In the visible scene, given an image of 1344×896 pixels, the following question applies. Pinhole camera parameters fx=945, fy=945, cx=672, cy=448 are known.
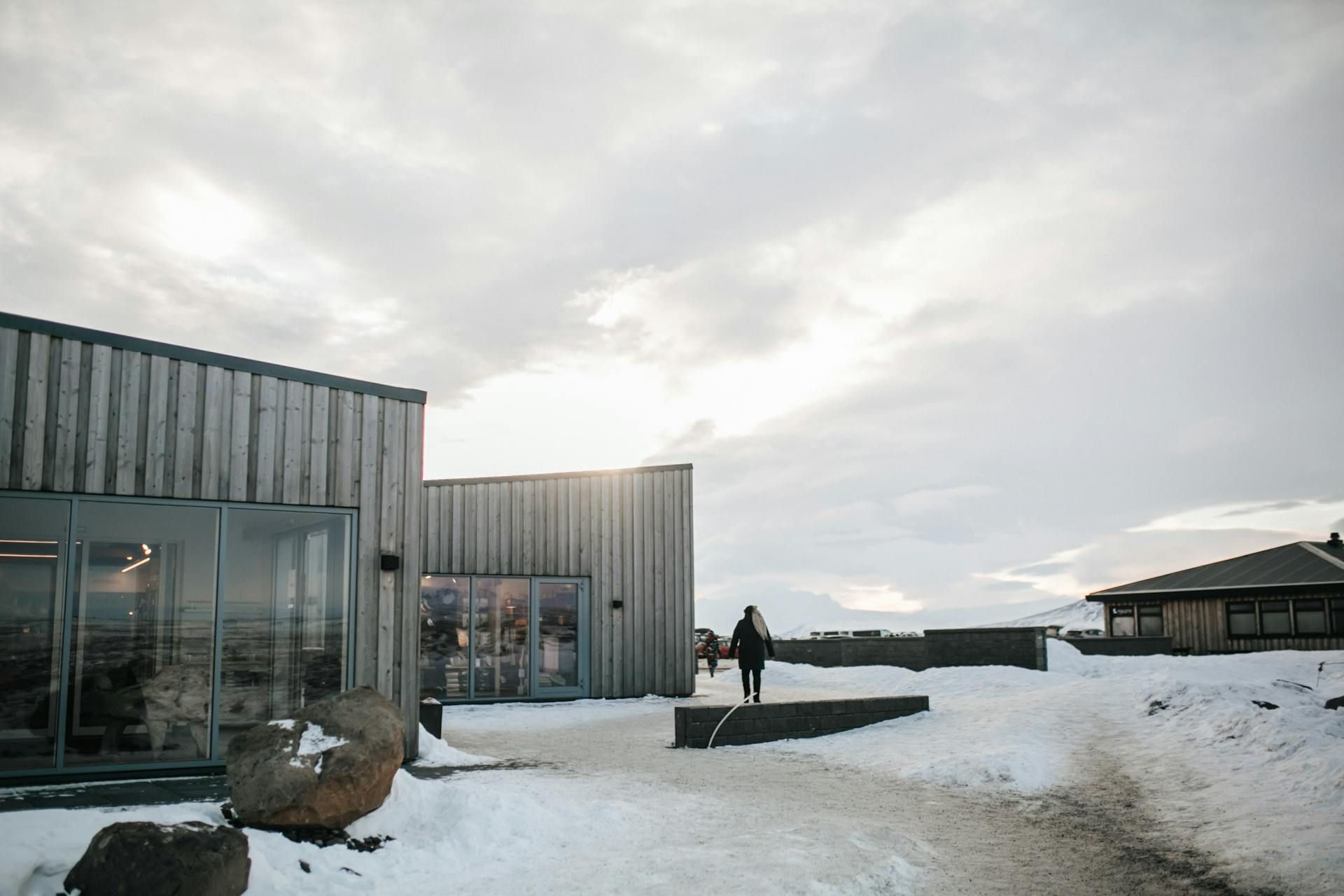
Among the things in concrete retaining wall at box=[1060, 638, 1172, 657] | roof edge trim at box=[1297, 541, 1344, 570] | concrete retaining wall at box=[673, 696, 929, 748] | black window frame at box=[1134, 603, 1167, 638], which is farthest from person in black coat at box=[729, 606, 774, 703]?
roof edge trim at box=[1297, 541, 1344, 570]

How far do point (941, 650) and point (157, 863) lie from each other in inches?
778

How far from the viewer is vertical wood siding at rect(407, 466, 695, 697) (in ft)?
62.2

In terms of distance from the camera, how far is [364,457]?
10242mm

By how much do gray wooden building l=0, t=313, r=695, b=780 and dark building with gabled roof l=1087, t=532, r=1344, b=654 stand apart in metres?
23.9

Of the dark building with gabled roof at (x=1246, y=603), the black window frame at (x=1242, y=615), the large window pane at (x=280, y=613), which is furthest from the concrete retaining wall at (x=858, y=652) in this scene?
the large window pane at (x=280, y=613)

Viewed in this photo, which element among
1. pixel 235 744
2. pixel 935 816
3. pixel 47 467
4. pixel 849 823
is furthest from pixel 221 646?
pixel 935 816

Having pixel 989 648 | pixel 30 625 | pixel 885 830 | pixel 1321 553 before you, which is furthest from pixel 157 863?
pixel 1321 553

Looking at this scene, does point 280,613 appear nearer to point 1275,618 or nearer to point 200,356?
point 200,356

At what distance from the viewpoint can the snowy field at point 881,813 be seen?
19.0ft

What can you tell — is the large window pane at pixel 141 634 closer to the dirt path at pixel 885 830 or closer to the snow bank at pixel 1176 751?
the dirt path at pixel 885 830

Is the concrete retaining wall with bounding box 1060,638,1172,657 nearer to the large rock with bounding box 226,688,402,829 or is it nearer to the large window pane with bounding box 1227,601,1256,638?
the large window pane with bounding box 1227,601,1256,638

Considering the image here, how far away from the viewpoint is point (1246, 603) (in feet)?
92.7

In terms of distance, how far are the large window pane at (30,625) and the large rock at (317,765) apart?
2790 mm

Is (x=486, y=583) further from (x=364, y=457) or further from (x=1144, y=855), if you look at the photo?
(x=1144, y=855)
